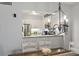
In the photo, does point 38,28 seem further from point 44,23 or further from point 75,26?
point 75,26

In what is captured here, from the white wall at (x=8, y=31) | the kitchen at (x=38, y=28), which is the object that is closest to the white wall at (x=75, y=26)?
the kitchen at (x=38, y=28)

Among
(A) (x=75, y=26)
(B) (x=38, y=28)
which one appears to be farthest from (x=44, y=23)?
(A) (x=75, y=26)

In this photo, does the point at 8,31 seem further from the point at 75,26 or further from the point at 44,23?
the point at 75,26

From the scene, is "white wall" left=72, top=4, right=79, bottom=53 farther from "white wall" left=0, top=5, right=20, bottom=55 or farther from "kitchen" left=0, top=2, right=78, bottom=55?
"white wall" left=0, top=5, right=20, bottom=55

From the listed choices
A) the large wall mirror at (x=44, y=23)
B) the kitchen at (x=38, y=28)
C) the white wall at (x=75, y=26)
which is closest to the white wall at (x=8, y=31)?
the kitchen at (x=38, y=28)

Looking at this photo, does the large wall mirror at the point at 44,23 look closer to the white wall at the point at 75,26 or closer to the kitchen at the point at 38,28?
the kitchen at the point at 38,28

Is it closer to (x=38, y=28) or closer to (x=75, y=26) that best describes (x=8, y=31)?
(x=38, y=28)

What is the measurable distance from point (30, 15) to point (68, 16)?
1.71 feet

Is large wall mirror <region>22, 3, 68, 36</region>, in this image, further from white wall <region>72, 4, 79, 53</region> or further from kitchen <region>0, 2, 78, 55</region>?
white wall <region>72, 4, 79, 53</region>

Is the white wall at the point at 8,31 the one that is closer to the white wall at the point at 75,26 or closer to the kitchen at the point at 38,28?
the kitchen at the point at 38,28

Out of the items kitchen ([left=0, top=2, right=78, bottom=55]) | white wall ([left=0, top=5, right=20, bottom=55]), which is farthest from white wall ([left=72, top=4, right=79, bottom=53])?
white wall ([left=0, top=5, right=20, bottom=55])

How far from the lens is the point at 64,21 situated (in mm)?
1682

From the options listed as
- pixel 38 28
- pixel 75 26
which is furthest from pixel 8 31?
pixel 75 26

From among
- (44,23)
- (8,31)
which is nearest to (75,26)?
(44,23)
